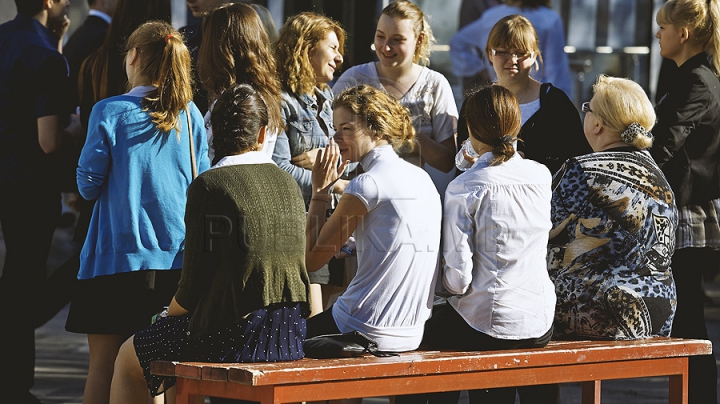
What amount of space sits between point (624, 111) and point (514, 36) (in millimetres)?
810

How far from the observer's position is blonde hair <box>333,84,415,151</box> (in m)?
3.50

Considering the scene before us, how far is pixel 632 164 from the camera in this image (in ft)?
12.4

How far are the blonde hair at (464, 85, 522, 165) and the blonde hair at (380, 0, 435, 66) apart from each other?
1.14 metres

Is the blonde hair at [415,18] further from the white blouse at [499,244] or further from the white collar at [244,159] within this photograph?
the white collar at [244,159]

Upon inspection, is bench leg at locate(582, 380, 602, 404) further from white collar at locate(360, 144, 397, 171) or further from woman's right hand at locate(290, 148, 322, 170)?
woman's right hand at locate(290, 148, 322, 170)

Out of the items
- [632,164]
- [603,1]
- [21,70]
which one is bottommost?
[632,164]

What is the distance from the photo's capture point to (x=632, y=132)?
385cm

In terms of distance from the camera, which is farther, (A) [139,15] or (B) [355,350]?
(A) [139,15]

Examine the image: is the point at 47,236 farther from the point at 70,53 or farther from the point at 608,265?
the point at 608,265

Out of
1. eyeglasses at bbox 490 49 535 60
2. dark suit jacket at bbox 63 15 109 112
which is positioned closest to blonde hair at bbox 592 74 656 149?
eyeglasses at bbox 490 49 535 60

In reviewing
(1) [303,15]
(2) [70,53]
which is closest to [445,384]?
(1) [303,15]

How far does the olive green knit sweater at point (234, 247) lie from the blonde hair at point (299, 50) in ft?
3.77

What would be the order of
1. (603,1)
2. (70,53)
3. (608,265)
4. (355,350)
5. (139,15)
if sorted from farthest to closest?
(603,1) → (70,53) → (139,15) → (608,265) → (355,350)

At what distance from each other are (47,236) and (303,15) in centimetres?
169
